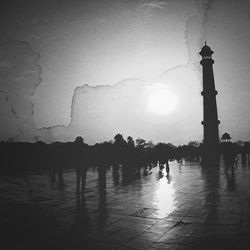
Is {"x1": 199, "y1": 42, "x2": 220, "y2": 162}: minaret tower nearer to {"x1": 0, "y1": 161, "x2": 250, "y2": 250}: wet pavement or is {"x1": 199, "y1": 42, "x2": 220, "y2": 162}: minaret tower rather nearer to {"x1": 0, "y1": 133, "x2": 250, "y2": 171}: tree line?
{"x1": 0, "y1": 133, "x2": 250, "y2": 171}: tree line

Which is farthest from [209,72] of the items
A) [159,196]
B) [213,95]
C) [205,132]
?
[159,196]

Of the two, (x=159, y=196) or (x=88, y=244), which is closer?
(x=88, y=244)

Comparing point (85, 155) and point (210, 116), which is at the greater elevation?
point (210, 116)

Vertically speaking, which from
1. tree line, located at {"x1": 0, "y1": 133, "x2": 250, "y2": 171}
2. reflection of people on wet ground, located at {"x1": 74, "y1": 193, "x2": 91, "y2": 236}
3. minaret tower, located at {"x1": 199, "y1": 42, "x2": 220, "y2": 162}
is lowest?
reflection of people on wet ground, located at {"x1": 74, "y1": 193, "x2": 91, "y2": 236}

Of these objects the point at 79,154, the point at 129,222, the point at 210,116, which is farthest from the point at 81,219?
the point at 210,116

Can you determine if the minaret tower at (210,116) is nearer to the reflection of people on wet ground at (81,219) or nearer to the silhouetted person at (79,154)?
the silhouetted person at (79,154)

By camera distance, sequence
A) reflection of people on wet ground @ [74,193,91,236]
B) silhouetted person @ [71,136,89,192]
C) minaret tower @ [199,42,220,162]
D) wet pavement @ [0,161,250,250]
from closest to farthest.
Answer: wet pavement @ [0,161,250,250] < reflection of people on wet ground @ [74,193,91,236] < silhouetted person @ [71,136,89,192] < minaret tower @ [199,42,220,162]

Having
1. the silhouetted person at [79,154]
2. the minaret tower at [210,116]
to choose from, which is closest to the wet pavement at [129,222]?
the silhouetted person at [79,154]

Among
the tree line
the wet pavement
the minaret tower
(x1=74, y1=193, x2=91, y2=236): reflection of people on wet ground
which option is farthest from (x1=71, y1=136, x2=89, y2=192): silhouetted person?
the minaret tower

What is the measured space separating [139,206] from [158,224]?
201 centimetres

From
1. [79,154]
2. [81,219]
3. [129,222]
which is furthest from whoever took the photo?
[79,154]

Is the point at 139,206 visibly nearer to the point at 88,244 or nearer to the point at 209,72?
the point at 88,244

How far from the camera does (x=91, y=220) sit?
20.9ft

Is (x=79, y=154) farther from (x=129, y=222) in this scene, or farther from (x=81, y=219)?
(x=129, y=222)
